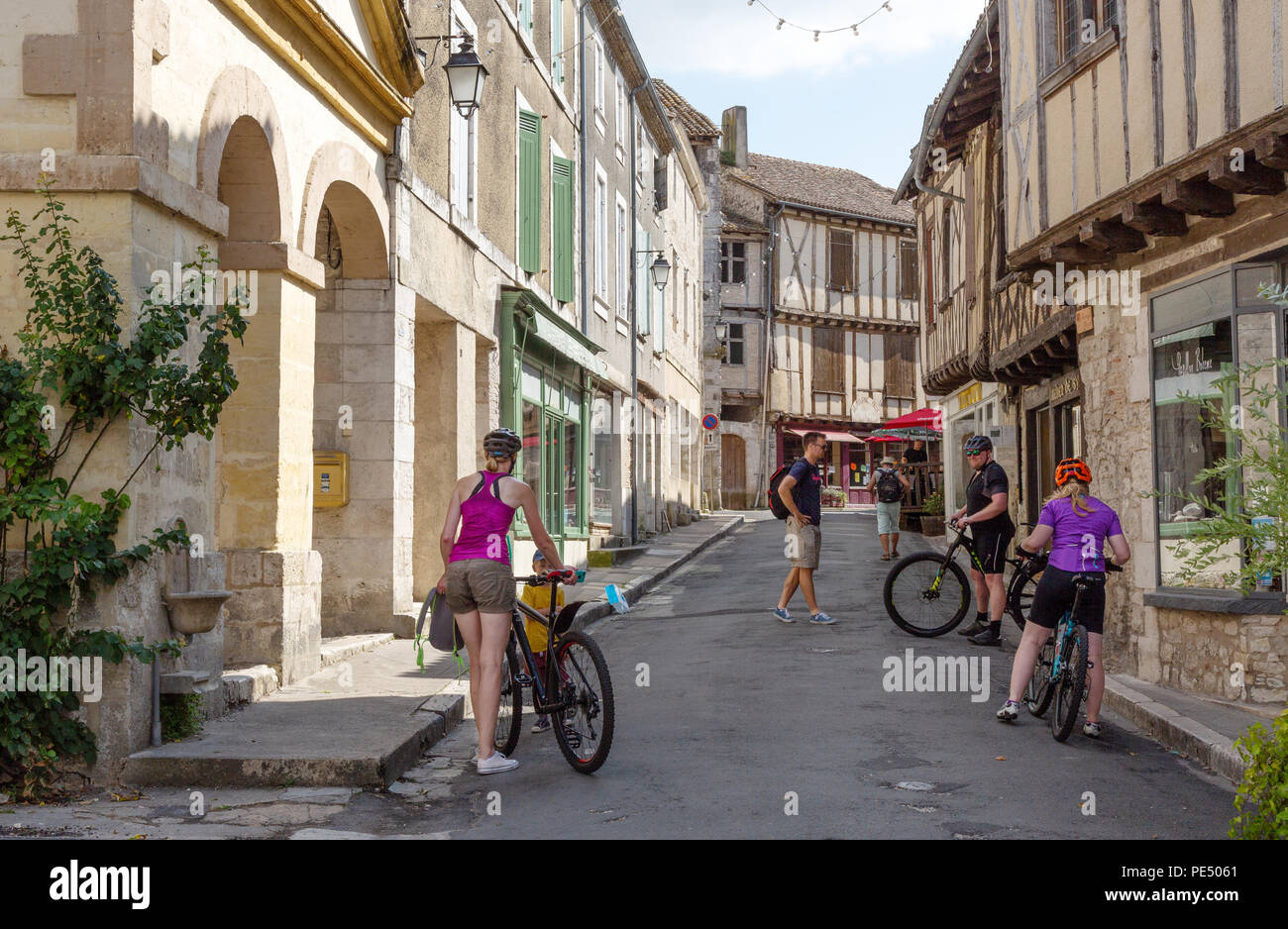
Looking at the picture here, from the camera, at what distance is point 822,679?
8.85 metres

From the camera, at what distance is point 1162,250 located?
9.27 meters

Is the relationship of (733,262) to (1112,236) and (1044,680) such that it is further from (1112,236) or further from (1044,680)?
(1044,680)

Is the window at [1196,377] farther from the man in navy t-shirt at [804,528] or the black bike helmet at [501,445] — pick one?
the black bike helmet at [501,445]

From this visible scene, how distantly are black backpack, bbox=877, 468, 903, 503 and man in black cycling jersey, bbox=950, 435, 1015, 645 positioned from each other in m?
6.97

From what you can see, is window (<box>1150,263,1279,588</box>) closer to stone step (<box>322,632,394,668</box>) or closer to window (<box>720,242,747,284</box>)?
stone step (<box>322,632,394,668</box>)

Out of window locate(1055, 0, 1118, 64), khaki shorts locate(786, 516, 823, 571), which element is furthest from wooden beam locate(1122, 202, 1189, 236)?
khaki shorts locate(786, 516, 823, 571)

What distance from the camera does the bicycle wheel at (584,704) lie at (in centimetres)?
609

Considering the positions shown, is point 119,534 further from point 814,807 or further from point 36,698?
point 814,807

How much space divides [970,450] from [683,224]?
22784mm

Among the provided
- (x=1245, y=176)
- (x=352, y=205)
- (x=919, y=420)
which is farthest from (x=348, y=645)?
(x=919, y=420)

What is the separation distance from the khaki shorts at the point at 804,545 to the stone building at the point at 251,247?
3.32 meters

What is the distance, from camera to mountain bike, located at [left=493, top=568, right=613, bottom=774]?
242 inches

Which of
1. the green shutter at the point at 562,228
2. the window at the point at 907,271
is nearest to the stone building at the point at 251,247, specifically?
the green shutter at the point at 562,228

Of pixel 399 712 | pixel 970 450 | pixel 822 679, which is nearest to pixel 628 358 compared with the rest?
pixel 970 450
